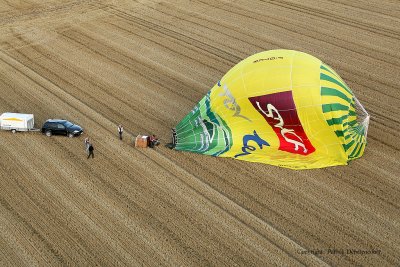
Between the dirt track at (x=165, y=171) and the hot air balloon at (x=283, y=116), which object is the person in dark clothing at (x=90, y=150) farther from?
the hot air balloon at (x=283, y=116)

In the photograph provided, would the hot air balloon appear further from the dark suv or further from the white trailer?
the white trailer

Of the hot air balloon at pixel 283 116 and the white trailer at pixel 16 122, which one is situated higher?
the hot air balloon at pixel 283 116

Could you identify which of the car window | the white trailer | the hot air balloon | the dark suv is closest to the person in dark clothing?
the dark suv

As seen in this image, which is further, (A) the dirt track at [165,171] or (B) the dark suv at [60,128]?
(B) the dark suv at [60,128]

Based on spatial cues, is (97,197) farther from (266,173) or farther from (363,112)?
(363,112)

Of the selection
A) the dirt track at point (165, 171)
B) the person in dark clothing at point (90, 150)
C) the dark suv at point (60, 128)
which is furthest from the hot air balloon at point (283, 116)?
the dark suv at point (60, 128)

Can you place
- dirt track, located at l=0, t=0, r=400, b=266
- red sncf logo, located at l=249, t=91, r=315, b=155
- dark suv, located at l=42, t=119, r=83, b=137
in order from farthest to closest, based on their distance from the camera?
dark suv, located at l=42, t=119, r=83, b=137
red sncf logo, located at l=249, t=91, r=315, b=155
dirt track, located at l=0, t=0, r=400, b=266

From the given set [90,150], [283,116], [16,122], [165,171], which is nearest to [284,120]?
[283,116]
